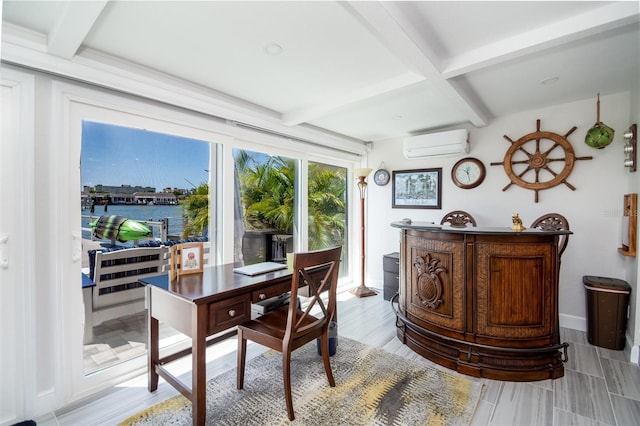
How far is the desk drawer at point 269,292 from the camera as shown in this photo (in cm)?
198

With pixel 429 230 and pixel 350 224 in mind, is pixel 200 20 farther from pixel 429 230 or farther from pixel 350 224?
pixel 350 224

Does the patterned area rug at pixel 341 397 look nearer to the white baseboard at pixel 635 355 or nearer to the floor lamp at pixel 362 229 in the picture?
the white baseboard at pixel 635 355

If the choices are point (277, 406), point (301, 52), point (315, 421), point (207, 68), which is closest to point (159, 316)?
point (277, 406)

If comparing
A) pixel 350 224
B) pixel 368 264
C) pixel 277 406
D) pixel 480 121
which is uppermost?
pixel 480 121

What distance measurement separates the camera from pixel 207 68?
2355 mm

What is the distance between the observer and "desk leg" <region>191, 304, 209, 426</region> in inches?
66.2

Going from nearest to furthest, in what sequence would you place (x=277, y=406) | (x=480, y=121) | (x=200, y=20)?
(x=200, y=20) < (x=277, y=406) < (x=480, y=121)

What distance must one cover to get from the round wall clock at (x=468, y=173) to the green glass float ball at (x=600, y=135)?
3.42 ft

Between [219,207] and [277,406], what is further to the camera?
[219,207]

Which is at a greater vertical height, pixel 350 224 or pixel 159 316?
pixel 350 224

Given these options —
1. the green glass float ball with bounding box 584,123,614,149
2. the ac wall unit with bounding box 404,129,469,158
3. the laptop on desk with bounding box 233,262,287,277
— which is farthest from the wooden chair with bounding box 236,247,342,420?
the green glass float ball with bounding box 584,123,614,149

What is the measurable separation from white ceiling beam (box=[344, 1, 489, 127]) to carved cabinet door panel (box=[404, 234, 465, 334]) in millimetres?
1268

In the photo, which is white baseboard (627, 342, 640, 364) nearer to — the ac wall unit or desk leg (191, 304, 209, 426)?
the ac wall unit

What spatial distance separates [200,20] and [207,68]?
609mm
